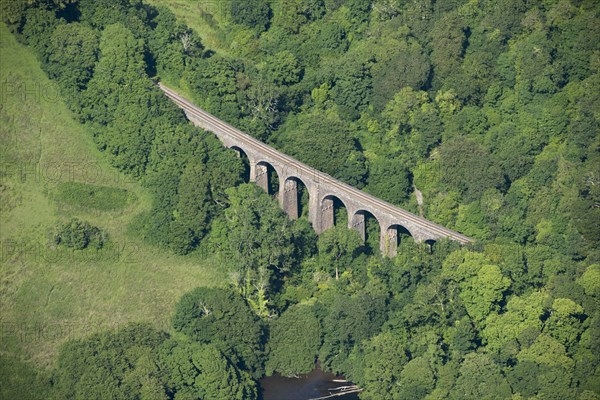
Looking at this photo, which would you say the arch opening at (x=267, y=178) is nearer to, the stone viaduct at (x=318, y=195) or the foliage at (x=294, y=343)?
the stone viaduct at (x=318, y=195)

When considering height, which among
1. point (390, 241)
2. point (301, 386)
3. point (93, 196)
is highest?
point (93, 196)

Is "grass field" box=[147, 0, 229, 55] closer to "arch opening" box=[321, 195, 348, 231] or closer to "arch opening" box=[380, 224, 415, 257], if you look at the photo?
"arch opening" box=[321, 195, 348, 231]

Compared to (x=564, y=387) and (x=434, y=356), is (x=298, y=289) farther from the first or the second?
(x=564, y=387)

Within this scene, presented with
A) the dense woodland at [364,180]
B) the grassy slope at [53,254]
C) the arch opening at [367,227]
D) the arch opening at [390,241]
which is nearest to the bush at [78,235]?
the grassy slope at [53,254]

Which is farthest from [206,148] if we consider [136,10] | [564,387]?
[564,387]

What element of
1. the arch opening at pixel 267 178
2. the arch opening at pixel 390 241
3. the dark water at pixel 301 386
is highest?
the arch opening at pixel 267 178

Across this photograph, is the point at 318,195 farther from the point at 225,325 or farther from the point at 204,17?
the point at 204,17

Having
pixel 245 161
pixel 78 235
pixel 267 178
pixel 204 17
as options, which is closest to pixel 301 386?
pixel 267 178
